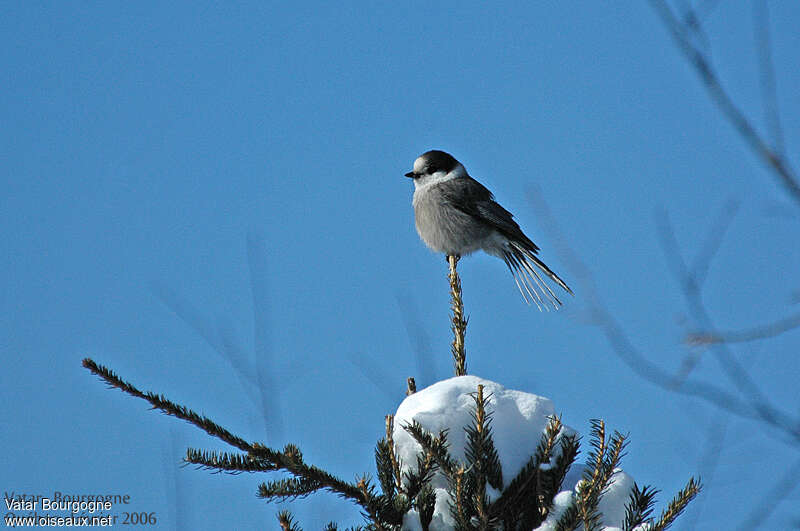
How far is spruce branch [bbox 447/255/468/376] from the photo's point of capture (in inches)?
123

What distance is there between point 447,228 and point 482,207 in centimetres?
35

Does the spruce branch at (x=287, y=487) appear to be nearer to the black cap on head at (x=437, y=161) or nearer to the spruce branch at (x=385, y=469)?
the spruce branch at (x=385, y=469)

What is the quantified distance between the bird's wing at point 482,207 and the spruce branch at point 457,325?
2.51 meters

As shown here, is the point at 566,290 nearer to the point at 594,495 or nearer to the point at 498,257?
the point at 498,257

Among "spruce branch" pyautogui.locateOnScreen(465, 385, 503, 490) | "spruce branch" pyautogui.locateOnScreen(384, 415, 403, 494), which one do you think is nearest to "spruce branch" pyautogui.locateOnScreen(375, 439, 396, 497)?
"spruce branch" pyautogui.locateOnScreen(384, 415, 403, 494)

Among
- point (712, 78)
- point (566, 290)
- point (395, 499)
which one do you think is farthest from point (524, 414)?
point (566, 290)

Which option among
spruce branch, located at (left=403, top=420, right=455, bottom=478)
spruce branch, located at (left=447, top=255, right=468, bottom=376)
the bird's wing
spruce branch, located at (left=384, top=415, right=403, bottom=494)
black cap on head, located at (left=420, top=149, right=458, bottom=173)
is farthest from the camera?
black cap on head, located at (left=420, top=149, right=458, bottom=173)

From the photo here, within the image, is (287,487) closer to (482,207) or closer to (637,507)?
(637,507)

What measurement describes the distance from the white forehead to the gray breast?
330 mm

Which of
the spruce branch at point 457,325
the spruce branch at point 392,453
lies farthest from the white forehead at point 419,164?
the spruce branch at point 392,453

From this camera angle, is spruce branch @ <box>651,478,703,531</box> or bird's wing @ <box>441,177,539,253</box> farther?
bird's wing @ <box>441,177,539,253</box>

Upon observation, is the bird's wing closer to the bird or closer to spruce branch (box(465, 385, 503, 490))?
the bird

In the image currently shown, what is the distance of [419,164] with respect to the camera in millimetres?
6609

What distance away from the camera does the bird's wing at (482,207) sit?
20.4 ft
